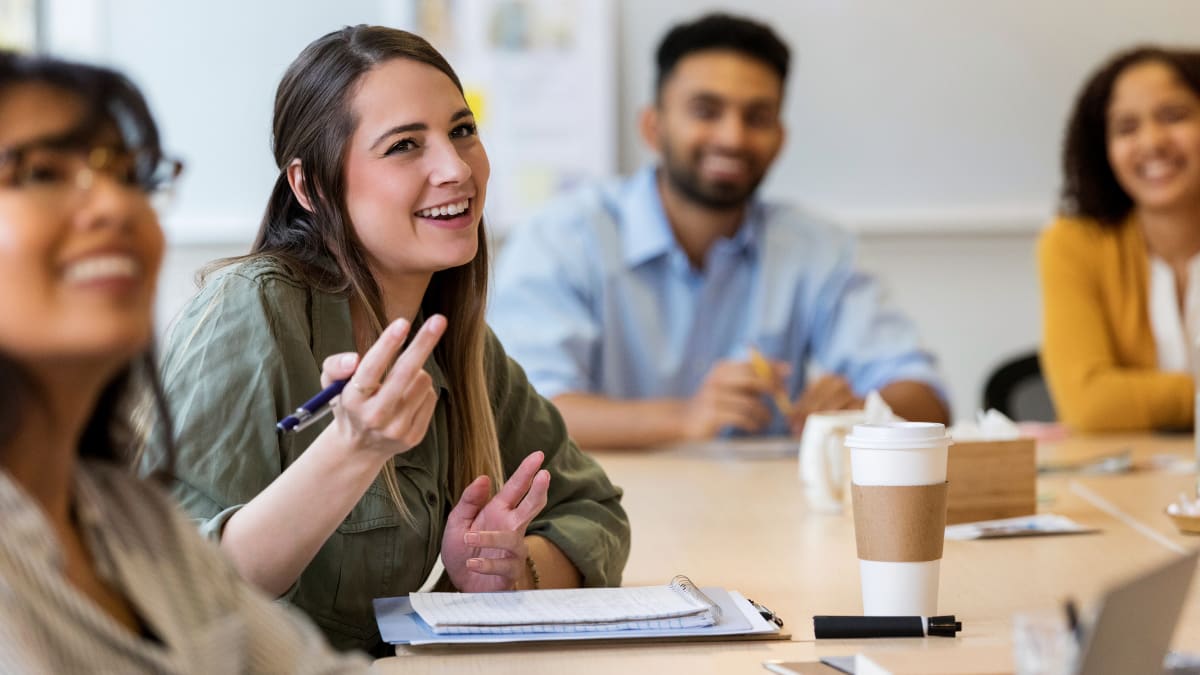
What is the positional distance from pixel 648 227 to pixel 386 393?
6.68ft

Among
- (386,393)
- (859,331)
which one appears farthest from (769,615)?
(859,331)

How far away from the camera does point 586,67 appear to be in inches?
148

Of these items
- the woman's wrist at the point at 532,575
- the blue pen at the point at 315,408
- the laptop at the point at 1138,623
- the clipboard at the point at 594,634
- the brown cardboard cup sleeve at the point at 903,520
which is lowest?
the woman's wrist at the point at 532,575

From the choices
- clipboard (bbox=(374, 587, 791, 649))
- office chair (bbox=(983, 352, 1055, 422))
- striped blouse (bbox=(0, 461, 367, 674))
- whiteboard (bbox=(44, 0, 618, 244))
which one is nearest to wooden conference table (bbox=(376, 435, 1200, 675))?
clipboard (bbox=(374, 587, 791, 649))

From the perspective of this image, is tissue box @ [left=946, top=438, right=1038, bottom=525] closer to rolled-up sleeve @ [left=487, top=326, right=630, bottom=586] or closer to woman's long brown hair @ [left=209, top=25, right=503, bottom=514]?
rolled-up sleeve @ [left=487, top=326, right=630, bottom=586]

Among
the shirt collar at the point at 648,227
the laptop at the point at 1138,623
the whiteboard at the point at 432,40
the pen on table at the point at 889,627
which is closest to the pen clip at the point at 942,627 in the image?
the pen on table at the point at 889,627

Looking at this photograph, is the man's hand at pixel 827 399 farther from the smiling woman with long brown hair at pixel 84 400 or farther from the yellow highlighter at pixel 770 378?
the smiling woman with long brown hair at pixel 84 400

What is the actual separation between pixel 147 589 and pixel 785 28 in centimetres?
324

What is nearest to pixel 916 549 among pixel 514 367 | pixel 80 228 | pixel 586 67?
pixel 514 367

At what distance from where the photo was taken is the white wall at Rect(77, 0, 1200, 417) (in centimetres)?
376

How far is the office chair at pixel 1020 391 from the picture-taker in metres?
3.09

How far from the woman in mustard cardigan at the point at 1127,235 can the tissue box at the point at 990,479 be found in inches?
43.1

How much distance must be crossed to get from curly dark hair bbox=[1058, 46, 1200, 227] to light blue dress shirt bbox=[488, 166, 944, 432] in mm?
501

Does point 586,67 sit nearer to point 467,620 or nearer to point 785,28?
point 785,28
